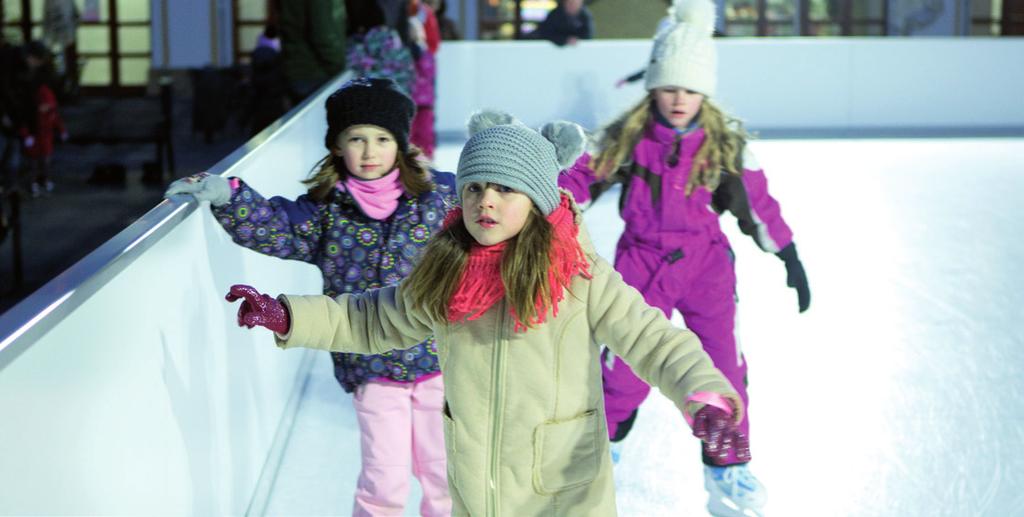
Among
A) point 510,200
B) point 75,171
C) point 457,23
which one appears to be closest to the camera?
point 510,200

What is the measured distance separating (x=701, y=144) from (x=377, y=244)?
0.92 meters

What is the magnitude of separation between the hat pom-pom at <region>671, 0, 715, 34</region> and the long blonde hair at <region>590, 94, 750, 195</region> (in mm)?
424

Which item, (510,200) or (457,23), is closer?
(510,200)

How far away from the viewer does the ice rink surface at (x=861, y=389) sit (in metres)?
3.50

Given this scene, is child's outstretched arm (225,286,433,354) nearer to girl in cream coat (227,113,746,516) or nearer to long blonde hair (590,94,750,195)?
girl in cream coat (227,113,746,516)

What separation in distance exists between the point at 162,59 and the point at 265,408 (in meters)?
17.2

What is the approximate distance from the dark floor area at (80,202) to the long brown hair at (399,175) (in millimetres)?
→ 4493

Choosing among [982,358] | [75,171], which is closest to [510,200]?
[982,358]

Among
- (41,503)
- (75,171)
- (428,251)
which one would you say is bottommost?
(75,171)

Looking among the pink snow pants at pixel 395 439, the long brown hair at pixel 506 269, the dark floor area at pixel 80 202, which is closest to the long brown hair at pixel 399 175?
the pink snow pants at pixel 395 439

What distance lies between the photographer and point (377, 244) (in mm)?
2760

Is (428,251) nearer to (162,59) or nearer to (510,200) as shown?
(510,200)

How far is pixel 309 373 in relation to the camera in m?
4.75

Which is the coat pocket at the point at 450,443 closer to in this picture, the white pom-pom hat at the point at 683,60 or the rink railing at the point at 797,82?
the white pom-pom hat at the point at 683,60
